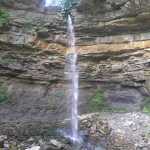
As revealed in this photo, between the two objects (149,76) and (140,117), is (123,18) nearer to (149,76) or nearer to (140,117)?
(149,76)

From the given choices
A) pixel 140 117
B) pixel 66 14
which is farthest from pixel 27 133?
pixel 66 14

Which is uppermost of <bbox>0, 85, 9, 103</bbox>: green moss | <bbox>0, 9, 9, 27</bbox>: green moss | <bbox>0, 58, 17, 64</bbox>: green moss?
<bbox>0, 9, 9, 27</bbox>: green moss

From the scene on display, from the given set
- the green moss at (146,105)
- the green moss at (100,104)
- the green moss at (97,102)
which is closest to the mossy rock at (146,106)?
the green moss at (146,105)

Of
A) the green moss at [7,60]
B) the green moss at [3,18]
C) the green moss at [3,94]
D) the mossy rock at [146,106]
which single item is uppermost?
the green moss at [3,18]

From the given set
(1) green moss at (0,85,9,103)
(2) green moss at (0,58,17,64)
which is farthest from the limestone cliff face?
(1) green moss at (0,85,9,103)

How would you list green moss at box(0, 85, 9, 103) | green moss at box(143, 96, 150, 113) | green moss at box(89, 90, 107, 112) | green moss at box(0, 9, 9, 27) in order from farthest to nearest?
green moss at box(0, 9, 9, 27) → green moss at box(89, 90, 107, 112) → green moss at box(0, 85, 9, 103) → green moss at box(143, 96, 150, 113)

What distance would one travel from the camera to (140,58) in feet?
42.8

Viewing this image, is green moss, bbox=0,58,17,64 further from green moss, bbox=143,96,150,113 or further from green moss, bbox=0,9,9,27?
green moss, bbox=143,96,150,113

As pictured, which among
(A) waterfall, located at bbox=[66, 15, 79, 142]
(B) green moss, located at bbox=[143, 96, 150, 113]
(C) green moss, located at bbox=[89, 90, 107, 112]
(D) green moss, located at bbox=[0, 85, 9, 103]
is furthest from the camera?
(A) waterfall, located at bbox=[66, 15, 79, 142]

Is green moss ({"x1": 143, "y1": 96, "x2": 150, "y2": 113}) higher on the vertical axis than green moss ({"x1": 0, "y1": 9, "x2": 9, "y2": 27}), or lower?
lower

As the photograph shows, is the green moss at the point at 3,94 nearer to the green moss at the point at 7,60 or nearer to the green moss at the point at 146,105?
the green moss at the point at 7,60

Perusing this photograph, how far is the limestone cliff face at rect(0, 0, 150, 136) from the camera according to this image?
1288 cm

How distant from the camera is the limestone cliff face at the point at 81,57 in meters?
12.9

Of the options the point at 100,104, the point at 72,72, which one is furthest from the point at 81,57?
the point at 100,104
